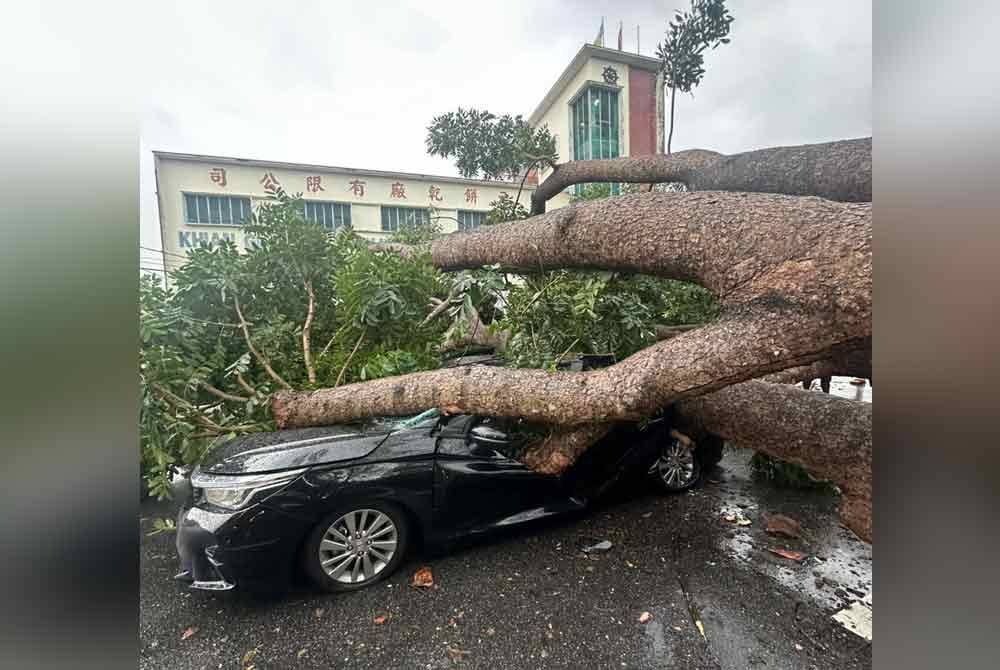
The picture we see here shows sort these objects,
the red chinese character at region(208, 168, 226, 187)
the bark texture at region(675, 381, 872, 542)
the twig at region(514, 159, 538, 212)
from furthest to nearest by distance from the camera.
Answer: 1. the red chinese character at region(208, 168, 226, 187)
2. the twig at region(514, 159, 538, 212)
3. the bark texture at region(675, 381, 872, 542)

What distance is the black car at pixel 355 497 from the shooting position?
2.04m

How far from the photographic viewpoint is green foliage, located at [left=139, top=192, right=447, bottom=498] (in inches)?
88.7

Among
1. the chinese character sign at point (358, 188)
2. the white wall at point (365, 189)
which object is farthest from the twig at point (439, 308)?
the chinese character sign at point (358, 188)

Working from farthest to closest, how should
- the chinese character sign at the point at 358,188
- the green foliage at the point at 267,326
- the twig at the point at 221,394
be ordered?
the chinese character sign at the point at 358,188 → the twig at the point at 221,394 → the green foliage at the point at 267,326

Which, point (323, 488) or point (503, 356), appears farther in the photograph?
point (503, 356)

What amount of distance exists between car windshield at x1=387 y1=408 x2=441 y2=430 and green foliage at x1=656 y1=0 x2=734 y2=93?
9.55 ft

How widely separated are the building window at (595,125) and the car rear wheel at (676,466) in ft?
8.28

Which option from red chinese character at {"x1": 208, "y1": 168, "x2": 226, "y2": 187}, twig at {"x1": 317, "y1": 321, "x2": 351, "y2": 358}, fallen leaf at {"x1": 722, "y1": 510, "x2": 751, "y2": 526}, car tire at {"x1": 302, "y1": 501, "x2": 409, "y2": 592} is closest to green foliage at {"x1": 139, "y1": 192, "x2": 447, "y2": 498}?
twig at {"x1": 317, "y1": 321, "x2": 351, "y2": 358}

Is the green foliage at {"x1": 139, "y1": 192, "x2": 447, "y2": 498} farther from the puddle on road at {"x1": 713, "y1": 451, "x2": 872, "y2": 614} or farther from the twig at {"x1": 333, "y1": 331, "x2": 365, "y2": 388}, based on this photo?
the puddle on road at {"x1": 713, "y1": 451, "x2": 872, "y2": 614}

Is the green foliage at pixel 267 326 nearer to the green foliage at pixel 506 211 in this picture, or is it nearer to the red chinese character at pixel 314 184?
the green foliage at pixel 506 211

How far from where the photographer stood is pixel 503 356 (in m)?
3.03
